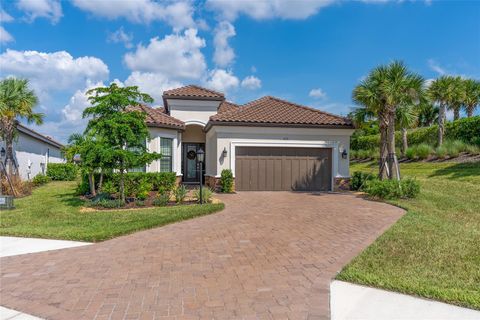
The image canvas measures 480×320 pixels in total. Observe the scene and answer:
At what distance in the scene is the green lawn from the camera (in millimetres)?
4523

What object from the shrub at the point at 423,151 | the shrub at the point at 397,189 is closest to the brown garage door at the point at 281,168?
the shrub at the point at 397,189

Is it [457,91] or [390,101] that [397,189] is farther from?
[457,91]

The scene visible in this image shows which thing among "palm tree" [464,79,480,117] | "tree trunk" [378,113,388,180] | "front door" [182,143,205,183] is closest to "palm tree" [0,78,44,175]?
"front door" [182,143,205,183]

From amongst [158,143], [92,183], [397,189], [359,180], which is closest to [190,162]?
[158,143]

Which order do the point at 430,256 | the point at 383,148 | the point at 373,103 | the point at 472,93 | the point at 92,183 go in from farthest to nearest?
the point at 472,93 < the point at 383,148 < the point at 373,103 < the point at 92,183 < the point at 430,256

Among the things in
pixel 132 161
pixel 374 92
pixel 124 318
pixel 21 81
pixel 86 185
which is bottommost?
pixel 124 318

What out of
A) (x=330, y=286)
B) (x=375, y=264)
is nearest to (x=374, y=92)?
(x=375, y=264)

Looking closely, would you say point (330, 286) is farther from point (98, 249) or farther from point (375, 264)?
point (98, 249)

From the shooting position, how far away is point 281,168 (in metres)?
16.3

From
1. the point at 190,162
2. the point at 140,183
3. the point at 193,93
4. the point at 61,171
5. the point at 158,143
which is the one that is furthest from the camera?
the point at 61,171

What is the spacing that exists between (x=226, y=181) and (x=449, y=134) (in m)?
18.0

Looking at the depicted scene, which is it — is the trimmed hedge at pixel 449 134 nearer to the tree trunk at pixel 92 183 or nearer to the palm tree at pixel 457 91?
the palm tree at pixel 457 91

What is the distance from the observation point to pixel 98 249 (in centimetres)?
659

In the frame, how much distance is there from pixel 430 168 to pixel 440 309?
18875mm
